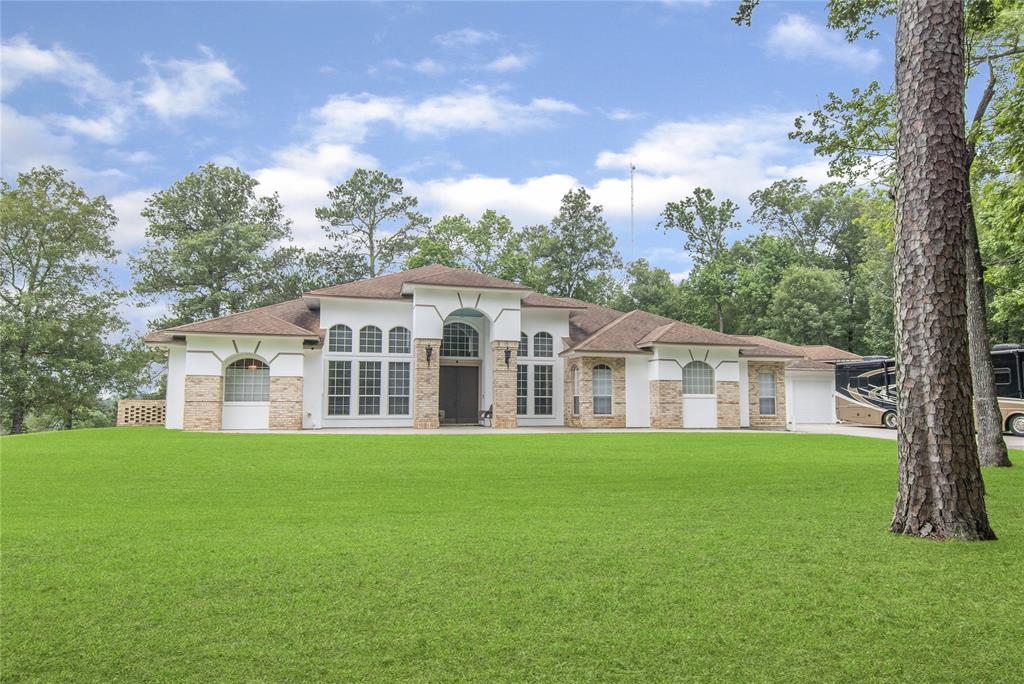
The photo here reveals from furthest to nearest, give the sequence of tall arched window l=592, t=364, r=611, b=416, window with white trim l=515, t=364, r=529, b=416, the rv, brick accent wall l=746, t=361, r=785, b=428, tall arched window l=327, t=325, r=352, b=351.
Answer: brick accent wall l=746, t=361, r=785, b=428, window with white trim l=515, t=364, r=529, b=416, tall arched window l=592, t=364, r=611, b=416, tall arched window l=327, t=325, r=352, b=351, the rv

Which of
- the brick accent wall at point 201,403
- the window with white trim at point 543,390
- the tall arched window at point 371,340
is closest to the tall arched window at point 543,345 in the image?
the window with white trim at point 543,390

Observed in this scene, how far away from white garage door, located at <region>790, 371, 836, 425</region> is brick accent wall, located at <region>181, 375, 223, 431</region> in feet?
Result: 83.4

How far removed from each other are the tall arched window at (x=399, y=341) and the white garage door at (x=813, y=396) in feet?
61.8

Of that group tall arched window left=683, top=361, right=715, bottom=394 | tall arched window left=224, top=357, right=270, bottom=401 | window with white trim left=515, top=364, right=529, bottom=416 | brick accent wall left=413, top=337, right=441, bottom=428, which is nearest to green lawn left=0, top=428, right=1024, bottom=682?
tall arched window left=224, top=357, right=270, bottom=401

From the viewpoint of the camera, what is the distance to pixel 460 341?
2564 cm

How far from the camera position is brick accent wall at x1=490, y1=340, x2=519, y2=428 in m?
23.3

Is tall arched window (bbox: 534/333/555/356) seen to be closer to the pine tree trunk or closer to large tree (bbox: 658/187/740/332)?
the pine tree trunk

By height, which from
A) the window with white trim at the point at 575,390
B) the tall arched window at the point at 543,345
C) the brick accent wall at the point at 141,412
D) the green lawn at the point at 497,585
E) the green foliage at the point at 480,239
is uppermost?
the green foliage at the point at 480,239

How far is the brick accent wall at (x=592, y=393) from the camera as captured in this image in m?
23.8

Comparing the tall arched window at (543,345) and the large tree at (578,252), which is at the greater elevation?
the large tree at (578,252)

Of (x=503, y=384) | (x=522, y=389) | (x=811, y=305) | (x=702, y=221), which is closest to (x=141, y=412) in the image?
(x=503, y=384)

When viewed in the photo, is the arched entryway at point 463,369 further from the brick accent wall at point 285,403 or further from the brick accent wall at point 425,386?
the brick accent wall at point 285,403

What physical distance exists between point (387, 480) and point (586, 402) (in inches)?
613

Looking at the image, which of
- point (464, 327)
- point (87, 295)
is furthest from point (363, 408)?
point (87, 295)
